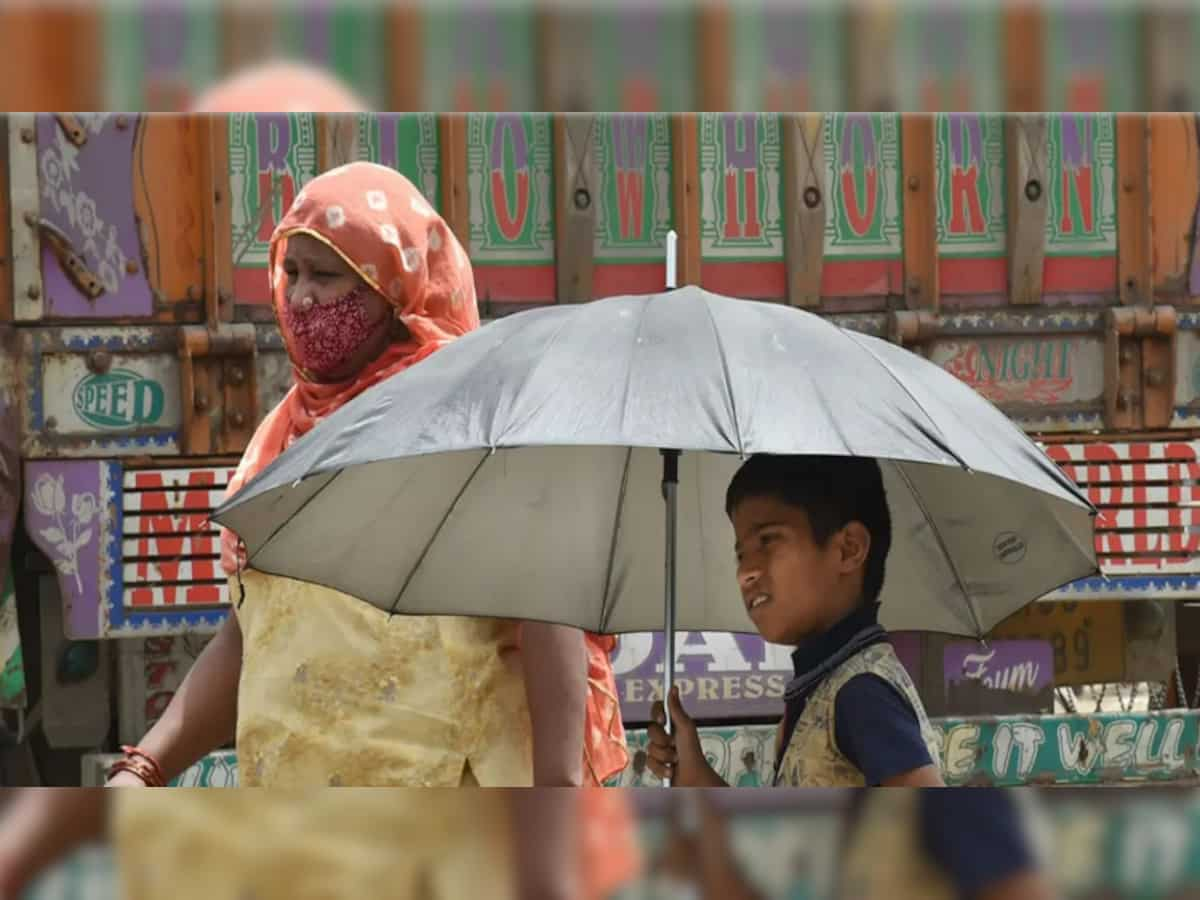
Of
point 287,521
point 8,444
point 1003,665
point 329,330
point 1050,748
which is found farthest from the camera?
point 1003,665

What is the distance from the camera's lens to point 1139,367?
5.77m

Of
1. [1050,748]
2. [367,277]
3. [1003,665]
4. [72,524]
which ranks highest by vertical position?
[367,277]

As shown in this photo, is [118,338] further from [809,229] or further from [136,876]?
[136,876]

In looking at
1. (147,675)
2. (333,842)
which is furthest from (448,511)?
(147,675)

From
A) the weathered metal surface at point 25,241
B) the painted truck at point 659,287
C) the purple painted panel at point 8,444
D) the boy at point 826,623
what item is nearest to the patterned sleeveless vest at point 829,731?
the boy at point 826,623

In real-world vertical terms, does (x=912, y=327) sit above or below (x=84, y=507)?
above

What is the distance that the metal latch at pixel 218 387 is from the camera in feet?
17.6

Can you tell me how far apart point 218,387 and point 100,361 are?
33 centimetres

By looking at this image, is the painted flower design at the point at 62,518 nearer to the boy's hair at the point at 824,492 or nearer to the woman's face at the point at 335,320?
the woman's face at the point at 335,320

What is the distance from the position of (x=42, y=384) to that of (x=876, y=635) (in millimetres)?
3681

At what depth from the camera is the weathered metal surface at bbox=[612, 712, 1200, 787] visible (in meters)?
5.36

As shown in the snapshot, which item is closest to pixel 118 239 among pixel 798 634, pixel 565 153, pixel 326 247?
pixel 565 153

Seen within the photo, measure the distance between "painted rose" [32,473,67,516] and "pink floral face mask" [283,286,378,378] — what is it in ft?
9.61

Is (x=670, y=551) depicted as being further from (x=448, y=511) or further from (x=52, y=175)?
(x=52, y=175)
